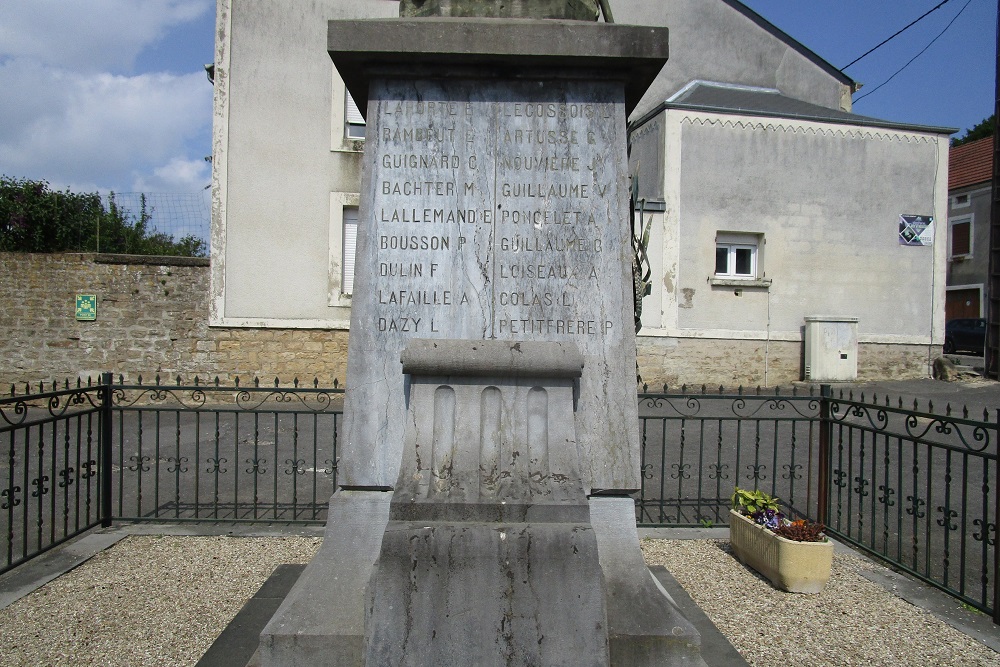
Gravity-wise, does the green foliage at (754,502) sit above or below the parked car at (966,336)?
below

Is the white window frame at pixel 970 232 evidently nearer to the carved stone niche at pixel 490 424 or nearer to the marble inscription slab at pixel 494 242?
the marble inscription slab at pixel 494 242

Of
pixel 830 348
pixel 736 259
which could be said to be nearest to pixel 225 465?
pixel 736 259

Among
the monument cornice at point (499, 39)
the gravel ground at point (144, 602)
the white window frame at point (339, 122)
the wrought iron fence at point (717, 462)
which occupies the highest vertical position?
the white window frame at point (339, 122)

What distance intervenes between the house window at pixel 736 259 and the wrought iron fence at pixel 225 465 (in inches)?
344

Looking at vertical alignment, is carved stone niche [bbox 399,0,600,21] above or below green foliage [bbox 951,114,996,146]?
below

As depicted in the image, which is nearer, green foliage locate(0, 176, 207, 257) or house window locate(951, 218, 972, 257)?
green foliage locate(0, 176, 207, 257)

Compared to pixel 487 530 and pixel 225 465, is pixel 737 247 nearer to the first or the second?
pixel 225 465

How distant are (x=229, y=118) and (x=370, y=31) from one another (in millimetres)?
A: 11577

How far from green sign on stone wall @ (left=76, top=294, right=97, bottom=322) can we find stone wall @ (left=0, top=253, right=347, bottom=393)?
9 cm

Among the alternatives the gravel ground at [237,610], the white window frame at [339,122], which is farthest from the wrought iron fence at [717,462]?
the white window frame at [339,122]

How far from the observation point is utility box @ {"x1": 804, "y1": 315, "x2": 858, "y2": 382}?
13766 millimetres

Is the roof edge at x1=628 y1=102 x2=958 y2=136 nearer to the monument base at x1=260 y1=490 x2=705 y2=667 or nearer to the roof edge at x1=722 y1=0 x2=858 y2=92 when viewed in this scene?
the roof edge at x1=722 y1=0 x2=858 y2=92

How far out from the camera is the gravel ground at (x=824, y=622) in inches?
138

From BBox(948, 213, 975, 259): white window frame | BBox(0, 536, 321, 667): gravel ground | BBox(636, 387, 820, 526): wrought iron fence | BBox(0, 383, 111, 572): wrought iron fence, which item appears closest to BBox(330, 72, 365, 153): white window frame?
BBox(636, 387, 820, 526): wrought iron fence
